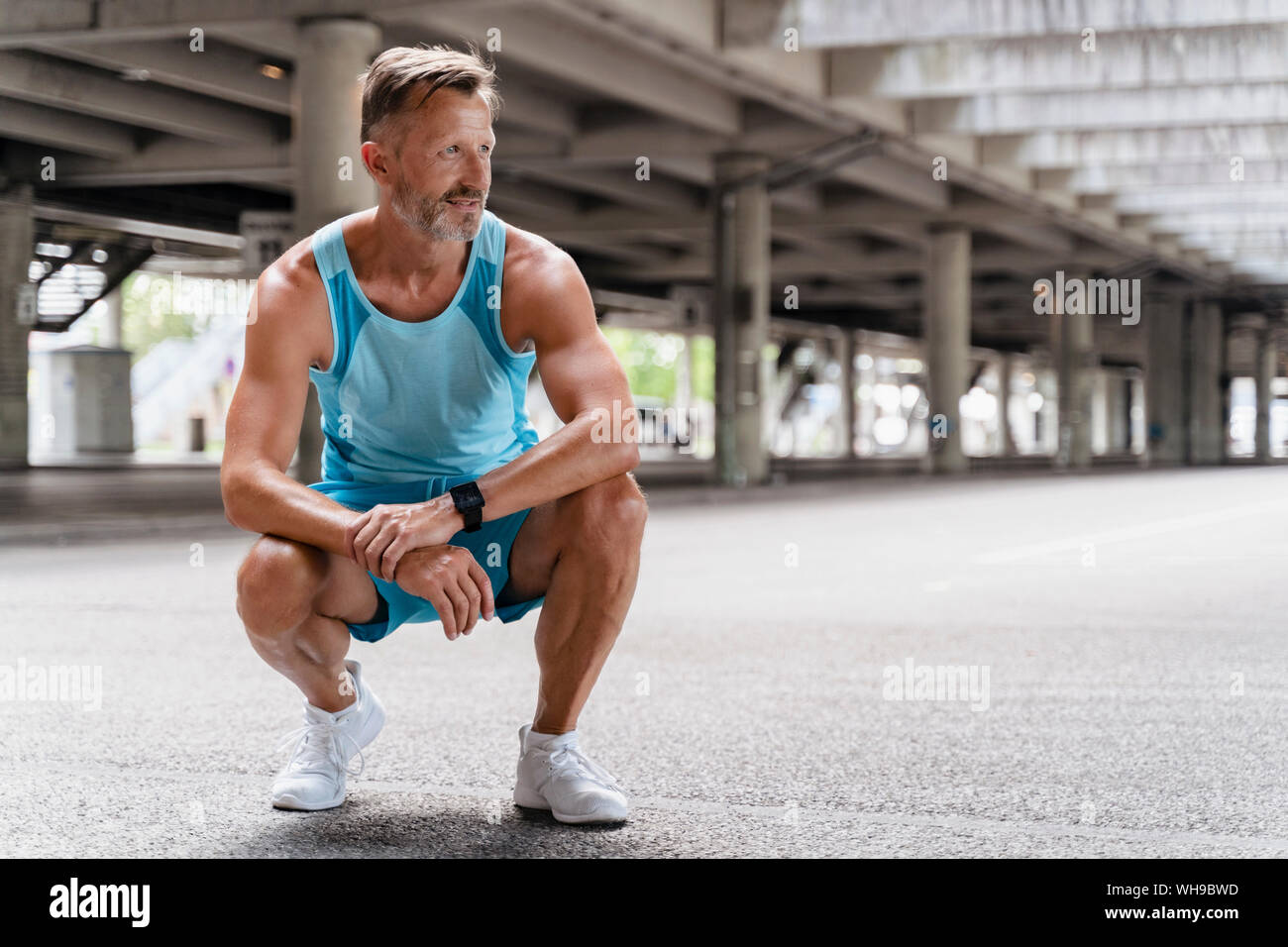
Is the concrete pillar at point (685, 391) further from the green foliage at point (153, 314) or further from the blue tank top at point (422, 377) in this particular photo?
the blue tank top at point (422, 377)

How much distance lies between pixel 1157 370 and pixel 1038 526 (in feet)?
123

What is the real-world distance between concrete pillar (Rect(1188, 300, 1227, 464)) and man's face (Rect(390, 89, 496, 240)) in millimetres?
50890

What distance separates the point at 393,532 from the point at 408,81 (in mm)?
1080

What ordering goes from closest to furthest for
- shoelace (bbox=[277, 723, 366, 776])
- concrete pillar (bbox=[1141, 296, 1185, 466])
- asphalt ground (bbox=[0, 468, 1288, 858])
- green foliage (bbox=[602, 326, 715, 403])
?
asphalt ground (bbox=[0, 468, 1288, 858]) → shoelace (bbox=[277, 723, 366, 776]) → concrete pillar (bbox=[1141, 296, 1185, 466]) → green foliage (bbox=[602, 326, 715, 403])

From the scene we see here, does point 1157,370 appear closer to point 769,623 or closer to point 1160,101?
point 1160,101

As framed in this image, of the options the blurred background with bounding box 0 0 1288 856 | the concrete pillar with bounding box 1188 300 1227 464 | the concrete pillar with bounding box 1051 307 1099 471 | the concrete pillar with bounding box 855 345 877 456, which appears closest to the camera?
the blurred background with bounding box 0 0 1288 856

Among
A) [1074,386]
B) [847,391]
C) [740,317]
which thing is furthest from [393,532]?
[847,391]

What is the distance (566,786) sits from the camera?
360 centimetres

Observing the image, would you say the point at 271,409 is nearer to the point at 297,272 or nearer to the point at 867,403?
the point at 297,272

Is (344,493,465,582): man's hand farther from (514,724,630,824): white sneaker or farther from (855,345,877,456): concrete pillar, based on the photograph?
(855,345,877,456): concrete pillar

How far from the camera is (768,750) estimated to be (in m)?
4.58

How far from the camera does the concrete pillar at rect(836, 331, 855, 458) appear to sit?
210 ft

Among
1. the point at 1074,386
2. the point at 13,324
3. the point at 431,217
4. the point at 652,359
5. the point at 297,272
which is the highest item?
Answer: the point at 652,359

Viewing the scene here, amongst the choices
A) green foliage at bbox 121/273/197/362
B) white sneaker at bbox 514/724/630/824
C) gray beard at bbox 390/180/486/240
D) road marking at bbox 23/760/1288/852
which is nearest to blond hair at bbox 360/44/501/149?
gray beard at bbox 390/180/486/240
